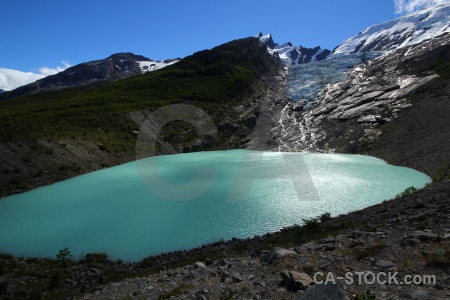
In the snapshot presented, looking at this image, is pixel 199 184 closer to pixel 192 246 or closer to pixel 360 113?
pixel 192 246

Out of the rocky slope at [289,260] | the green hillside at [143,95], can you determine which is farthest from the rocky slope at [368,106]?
the green hillside at [143,95]

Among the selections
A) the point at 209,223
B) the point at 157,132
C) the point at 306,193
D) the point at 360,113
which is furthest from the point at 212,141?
the point at 209,223

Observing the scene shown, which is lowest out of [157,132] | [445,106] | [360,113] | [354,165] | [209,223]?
[209,223]

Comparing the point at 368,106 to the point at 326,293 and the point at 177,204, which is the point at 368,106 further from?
the point at 326,293

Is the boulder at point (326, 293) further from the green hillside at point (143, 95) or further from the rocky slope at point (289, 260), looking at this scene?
the green hillside at point (143, 95)
